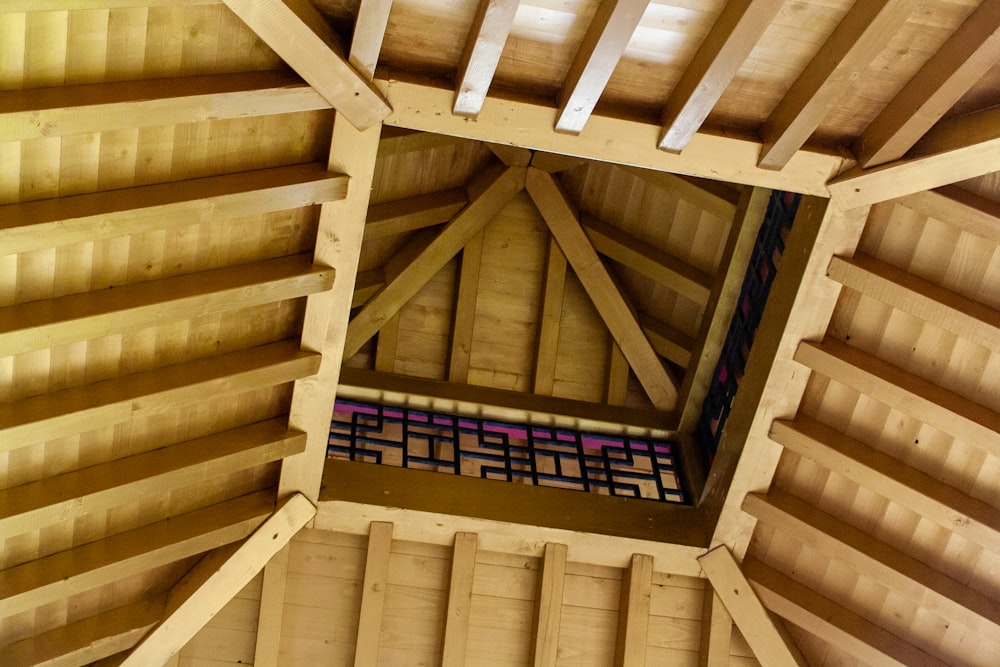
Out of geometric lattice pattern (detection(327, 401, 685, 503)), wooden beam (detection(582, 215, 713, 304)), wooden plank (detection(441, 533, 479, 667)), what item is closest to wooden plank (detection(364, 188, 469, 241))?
wooden beam (detection(582, 215, 713, 304))

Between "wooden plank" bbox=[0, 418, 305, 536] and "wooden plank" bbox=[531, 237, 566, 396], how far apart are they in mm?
1664

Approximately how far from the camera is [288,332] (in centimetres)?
357

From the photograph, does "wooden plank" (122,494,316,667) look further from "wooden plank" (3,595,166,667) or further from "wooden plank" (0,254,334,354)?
"wooden plank" (0,254,334,354)

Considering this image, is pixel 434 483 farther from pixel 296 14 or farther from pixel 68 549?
pixel 296 14

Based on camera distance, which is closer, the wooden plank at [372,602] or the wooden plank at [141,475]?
the wooden plank at [141,475]

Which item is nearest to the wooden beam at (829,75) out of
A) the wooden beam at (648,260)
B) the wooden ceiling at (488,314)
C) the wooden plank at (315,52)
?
the wooden ceiling at (488,314)

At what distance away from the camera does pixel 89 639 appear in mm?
3764

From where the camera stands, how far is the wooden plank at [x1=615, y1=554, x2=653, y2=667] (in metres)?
4.19

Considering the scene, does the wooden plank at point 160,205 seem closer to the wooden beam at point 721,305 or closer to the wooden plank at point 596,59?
the wooden plank at point 596,59

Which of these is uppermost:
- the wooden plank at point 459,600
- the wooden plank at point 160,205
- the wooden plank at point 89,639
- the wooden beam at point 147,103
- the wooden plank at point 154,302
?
the wooden beam at point 147,103

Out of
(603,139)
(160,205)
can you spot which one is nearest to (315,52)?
(160,205)

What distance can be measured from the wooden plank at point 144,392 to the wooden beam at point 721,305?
81.1 inches

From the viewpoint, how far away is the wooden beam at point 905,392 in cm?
338

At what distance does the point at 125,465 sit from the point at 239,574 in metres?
0.73
